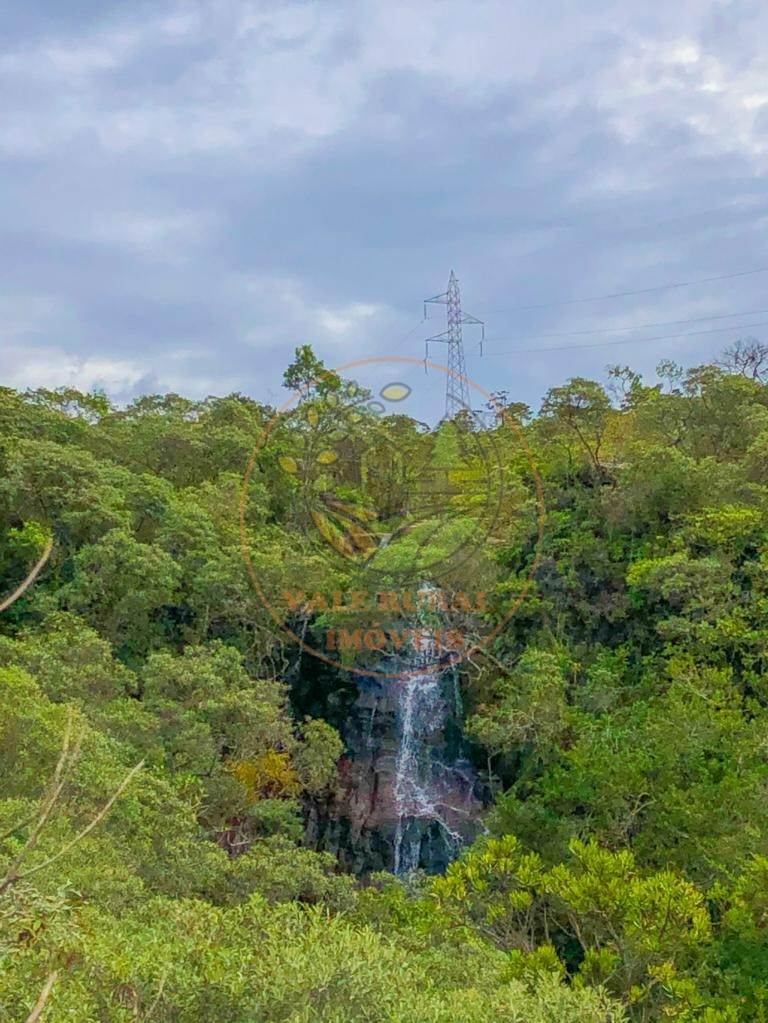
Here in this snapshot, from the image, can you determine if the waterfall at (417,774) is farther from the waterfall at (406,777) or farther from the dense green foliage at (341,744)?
the dense green foliage at (341,744)

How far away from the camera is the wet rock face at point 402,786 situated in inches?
526

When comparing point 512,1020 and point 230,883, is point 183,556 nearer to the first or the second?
point 230,883

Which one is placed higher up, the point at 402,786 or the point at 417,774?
the point at 417,774

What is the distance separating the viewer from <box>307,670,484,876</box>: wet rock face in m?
13.4

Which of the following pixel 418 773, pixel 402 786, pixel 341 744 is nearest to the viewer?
pixel 341 744

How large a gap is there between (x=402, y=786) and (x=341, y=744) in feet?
7.91

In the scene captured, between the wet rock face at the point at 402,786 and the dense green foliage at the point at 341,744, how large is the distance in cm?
51

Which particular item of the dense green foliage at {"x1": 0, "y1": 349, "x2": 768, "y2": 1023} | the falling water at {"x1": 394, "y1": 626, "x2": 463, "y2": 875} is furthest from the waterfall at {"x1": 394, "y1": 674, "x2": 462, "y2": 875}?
the dense green foliage at {"x1": 0, "y1": 349, "x2": 768, "y2": 1023}

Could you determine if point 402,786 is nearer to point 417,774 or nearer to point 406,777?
point 406,777

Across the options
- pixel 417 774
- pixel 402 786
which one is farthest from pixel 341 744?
pixel 417 774

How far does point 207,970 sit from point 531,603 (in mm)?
9848

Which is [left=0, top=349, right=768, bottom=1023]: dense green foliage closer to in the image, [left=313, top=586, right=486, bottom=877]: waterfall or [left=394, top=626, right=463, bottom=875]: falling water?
[left=313, top=586, right=486, bottom=877]: waterfall

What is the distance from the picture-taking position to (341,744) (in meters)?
12.2

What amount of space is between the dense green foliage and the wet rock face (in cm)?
51
